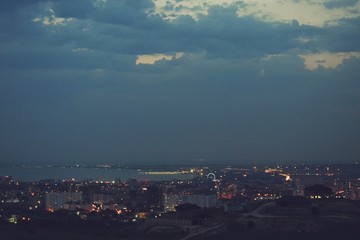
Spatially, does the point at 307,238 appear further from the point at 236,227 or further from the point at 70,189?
the point at 70,189

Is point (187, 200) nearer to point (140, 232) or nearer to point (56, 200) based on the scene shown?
point (56, 200)

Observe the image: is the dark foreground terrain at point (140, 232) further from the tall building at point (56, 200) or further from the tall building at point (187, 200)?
the tall building at point (56, 200)

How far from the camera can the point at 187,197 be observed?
59.4 meters

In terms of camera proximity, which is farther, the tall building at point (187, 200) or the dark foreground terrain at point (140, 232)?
the tall building at point (187, 200)

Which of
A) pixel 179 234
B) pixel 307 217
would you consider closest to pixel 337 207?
pixel 307 217

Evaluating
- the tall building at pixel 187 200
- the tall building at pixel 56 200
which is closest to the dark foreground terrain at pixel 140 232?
the tall building at pixel 187 200

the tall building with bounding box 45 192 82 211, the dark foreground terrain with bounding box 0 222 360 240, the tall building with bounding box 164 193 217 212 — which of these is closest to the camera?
the dark foreground terrain with bounding box 0 222 360 240

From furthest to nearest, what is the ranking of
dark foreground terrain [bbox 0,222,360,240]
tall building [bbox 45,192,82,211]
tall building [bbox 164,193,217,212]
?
tall building [bbox 45,192,82,211] < tall building [bbox 164,193,217,212] < dark foreground terrain [bbox 0,222,360,240]

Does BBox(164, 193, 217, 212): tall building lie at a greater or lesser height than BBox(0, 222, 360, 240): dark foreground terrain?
greater

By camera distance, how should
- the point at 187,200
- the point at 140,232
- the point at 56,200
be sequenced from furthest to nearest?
the point at 56,200 → the point at 187,200 → the point at 140,232

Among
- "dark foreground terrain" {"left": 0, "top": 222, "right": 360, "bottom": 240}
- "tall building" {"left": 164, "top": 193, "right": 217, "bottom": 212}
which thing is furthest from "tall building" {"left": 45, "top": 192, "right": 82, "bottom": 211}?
"dark foreground terrain" {"left": 0, "top": 222, "right": 360, "bottom": 240}

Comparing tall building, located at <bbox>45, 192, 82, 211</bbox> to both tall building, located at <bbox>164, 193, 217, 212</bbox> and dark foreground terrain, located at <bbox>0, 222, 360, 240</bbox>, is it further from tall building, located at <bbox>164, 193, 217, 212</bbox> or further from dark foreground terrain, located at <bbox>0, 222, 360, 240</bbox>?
dark foreground terrain, located at <bbox>0, 222, 360, 240</bbox>

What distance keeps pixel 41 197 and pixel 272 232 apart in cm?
3787

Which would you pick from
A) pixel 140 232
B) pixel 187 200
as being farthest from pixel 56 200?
pixel 140 232
